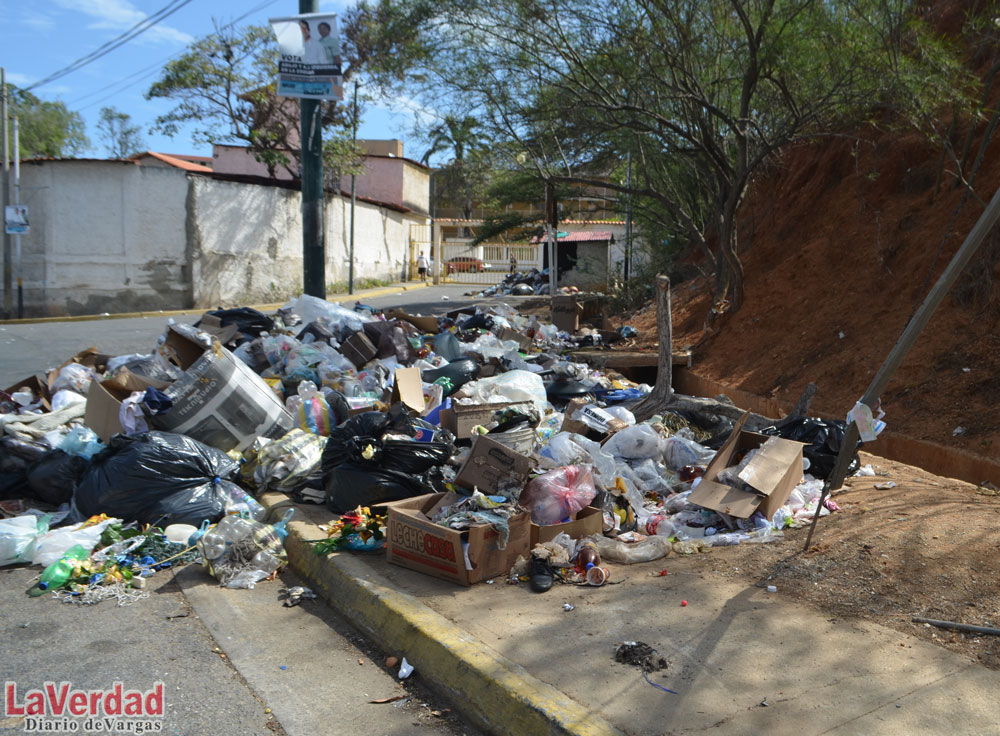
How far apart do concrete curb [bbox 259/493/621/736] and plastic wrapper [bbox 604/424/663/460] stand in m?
2.00

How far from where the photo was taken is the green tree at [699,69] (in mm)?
8953

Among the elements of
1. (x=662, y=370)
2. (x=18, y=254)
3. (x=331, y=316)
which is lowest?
(x=662, y=370)

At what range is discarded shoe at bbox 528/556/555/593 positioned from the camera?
3734mm

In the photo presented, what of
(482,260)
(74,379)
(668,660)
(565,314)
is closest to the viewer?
(668,660)

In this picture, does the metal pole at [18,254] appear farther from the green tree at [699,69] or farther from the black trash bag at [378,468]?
the black trash bag at [378,468]

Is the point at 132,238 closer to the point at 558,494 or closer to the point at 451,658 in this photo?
the point at 558,494

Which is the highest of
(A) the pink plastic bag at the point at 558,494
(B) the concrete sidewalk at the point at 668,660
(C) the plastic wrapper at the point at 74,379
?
(C) the plastic wrapper at the point at 74,379

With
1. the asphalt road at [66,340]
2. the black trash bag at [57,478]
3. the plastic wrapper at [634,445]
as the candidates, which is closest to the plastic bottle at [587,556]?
the plastic wrapper at [634,445]

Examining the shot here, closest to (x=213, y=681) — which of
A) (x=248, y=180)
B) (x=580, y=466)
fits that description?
(x=580, y=466)

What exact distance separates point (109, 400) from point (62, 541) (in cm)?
163

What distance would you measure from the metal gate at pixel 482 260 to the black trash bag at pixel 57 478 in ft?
95.2

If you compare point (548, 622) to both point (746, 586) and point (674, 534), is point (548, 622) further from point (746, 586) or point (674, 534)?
point (674, 534)

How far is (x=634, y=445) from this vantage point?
5387 mm

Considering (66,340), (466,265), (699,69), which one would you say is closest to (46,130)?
(466,265)
